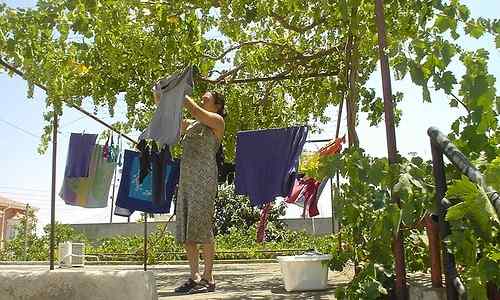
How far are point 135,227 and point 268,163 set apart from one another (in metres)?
15.9

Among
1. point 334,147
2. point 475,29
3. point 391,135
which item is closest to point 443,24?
point 475,29

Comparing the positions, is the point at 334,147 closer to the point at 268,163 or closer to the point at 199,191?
the point at 268,163

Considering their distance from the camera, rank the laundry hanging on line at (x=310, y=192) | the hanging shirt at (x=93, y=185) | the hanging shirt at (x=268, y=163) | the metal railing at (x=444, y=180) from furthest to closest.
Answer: the hanging shirt at (x=93, y=185) → the laundry hanging on line at (x=310, y=192) → the hanging shirt at (x=268, y=163) → the metal railing at (x=444, y=180)

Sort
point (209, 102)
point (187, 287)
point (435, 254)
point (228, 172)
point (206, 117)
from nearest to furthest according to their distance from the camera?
point (435, 254), point (187, 287), point (206, 117), point (209, 102), point (228, 172)

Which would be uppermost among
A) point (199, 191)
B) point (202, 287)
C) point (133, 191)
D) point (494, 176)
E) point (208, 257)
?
point (133, 191)

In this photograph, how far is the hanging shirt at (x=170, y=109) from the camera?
147 inches

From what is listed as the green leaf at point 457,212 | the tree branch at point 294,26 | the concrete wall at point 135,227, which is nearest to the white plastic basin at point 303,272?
the green leaf at point 457,212

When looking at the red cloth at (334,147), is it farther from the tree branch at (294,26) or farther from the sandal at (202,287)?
the sandal at (202,287)

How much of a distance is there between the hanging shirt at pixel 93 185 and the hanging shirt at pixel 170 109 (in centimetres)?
223

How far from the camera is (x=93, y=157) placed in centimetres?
600

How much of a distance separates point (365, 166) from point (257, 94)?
572cm

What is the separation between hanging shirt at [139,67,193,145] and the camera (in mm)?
3746

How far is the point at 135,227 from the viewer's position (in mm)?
19875

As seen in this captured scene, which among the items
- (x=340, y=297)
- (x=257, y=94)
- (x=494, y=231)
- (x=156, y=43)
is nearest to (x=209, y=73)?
(x=156, y=43)
